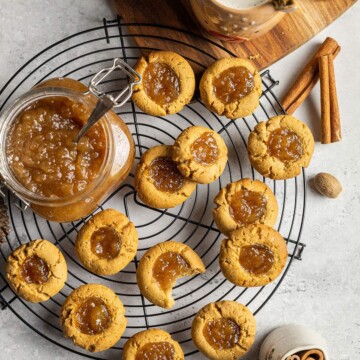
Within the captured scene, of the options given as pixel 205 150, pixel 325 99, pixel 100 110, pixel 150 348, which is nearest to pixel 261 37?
pixel 325 99

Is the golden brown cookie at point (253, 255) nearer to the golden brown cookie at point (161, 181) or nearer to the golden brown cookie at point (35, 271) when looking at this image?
the golden brown cookie at point (161, 181)

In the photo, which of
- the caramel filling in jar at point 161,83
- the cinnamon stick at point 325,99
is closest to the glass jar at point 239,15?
the caramel filling in jar at point 161,83

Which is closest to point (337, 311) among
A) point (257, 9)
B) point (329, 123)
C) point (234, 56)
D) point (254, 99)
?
point (329, 123)

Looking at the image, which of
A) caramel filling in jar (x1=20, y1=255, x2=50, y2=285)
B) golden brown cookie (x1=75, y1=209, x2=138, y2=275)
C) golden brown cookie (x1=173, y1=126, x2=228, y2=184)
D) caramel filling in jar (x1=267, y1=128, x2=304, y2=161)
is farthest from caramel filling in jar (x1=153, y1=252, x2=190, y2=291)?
caramel filling in jar (x1=267, y1=128, x2=304, y2=161)

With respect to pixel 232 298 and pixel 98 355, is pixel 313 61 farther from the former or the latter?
pixel 98 355

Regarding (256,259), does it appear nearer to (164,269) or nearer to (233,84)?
(164,269)

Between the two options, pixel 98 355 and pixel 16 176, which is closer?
pixel 16 176

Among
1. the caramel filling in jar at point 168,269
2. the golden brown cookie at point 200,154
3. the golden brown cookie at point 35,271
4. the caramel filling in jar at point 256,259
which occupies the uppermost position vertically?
the golden brown cookie at point 200,154
